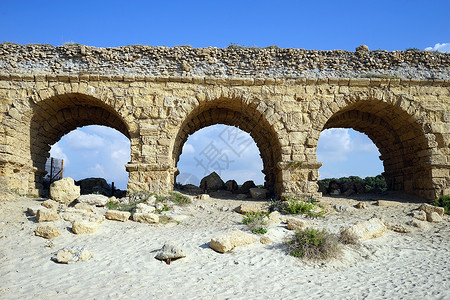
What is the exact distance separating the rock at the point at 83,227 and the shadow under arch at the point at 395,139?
671 centimetres

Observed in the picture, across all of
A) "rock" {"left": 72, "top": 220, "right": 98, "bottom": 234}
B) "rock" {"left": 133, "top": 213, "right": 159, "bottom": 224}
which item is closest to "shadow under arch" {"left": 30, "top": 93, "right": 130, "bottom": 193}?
"rock" {"left": 133, "top": 213, "right": 159, "bottom": 224}

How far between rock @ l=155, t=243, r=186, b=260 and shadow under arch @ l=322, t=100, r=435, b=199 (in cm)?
605

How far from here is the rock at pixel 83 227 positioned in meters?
5.93

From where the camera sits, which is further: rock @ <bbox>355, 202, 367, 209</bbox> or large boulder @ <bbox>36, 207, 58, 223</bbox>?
rock @ <bbox>355, 202, 367, 209</bbox>

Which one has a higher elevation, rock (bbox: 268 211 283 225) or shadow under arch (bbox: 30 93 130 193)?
shadow under arch (bbox: 30 93 130 193)

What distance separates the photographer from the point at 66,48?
906cm

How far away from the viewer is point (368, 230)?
631 cm

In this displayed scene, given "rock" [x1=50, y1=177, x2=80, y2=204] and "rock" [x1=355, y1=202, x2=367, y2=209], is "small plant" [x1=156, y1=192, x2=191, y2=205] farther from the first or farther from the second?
"rock" [x1=355, y1=202, x2=367, y2=209]

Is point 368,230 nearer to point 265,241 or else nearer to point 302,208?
point 302,208

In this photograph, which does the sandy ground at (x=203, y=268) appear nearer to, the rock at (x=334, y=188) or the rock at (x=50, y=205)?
the rock at (x=50, y=205)

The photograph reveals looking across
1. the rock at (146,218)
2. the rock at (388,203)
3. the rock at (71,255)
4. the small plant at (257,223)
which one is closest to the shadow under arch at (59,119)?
the rock at (146,218)

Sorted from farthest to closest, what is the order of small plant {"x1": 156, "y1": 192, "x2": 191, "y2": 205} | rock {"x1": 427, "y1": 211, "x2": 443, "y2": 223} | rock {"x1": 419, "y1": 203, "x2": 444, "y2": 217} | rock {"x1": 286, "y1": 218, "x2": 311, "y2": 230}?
small plant {"x1": 156, "y1": 192, "x2": 191, "y2": 205}, rock {"x1": 419, "y1": 203, "x2": 444, "y2": 217}, rock {"x1": 427, "y1": 211, "x2": 443, "y2": 223}, rock {"x1": 286, "y1": 218, "x2": 311, "y2": 230}

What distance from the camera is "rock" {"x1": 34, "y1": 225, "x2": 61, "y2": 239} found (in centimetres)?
571

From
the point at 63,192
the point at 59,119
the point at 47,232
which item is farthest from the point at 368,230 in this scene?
the point at 59,119
